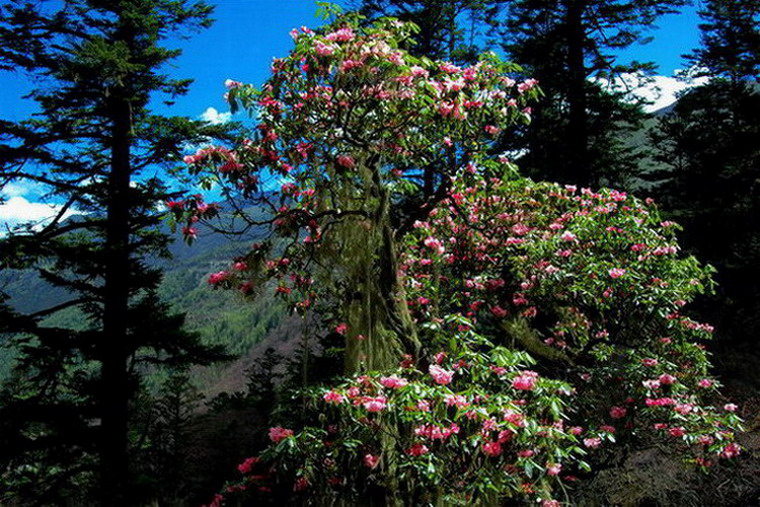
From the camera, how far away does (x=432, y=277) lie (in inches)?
253

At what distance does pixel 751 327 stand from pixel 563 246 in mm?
9839

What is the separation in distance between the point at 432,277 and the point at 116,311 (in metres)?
6.54

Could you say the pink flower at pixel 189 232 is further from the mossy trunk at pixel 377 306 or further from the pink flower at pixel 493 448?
the pink flower at pixel 493 448

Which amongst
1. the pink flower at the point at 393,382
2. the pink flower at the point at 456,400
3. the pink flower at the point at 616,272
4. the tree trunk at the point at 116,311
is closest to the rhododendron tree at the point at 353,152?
the pink flower at the point at 393,382

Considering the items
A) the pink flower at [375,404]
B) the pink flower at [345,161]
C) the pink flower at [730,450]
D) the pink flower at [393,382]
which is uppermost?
the pink flower at [345,161]

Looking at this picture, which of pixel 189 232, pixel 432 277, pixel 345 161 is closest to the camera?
pixel 345 161

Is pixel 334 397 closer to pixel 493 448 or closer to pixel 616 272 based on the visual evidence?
pixel 493 448

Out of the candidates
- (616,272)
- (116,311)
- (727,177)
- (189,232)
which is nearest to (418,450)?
(189,232)

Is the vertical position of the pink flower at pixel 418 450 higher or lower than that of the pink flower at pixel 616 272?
lower

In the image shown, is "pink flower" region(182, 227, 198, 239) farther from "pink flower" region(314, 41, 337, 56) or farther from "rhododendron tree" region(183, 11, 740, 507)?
"pink flower" region(314, 41, 337, 56)

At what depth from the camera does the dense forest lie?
3.59m

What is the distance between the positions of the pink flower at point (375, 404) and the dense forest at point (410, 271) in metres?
0.02

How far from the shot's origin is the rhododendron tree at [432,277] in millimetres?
3387

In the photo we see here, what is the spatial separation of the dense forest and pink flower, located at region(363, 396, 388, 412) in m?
0.02
